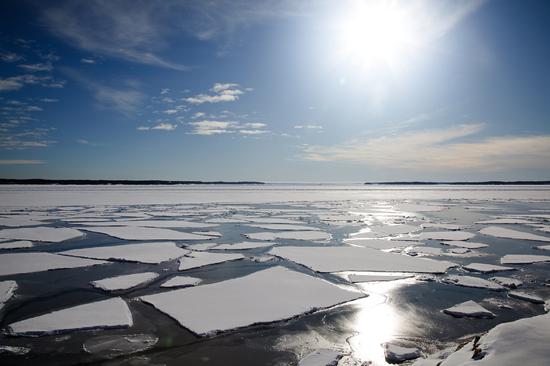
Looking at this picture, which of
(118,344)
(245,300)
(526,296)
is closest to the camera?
(118,344)

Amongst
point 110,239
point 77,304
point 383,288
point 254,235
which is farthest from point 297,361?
point 110,239

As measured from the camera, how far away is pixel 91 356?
3355mm

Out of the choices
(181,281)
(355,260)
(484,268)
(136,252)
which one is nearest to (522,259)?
(484,268)

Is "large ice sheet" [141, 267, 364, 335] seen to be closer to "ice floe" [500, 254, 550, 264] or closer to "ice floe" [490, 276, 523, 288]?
"ice floe" [490, 276, 523, 288]

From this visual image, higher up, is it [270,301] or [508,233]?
[508,233]

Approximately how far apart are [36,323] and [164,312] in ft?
4.52

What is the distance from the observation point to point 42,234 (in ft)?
34.4

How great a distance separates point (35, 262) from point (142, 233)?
4056 millimetres

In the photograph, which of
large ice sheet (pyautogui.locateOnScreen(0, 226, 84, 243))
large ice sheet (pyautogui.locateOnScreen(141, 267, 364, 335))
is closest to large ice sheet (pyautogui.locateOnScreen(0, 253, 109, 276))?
large ice sheet (pyautogui.locateOnScreen(0, 226, 84, 243))

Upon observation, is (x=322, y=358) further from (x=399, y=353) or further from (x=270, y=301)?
(x=270, y=301)

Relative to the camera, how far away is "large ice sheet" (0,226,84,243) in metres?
9.81

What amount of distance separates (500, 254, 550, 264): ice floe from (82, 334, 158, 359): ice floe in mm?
7012

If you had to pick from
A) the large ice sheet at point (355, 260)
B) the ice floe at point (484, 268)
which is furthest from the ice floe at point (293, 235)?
the ice floe at point (484, 268)

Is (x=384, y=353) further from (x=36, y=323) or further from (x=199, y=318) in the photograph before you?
(x=36, y=323)
